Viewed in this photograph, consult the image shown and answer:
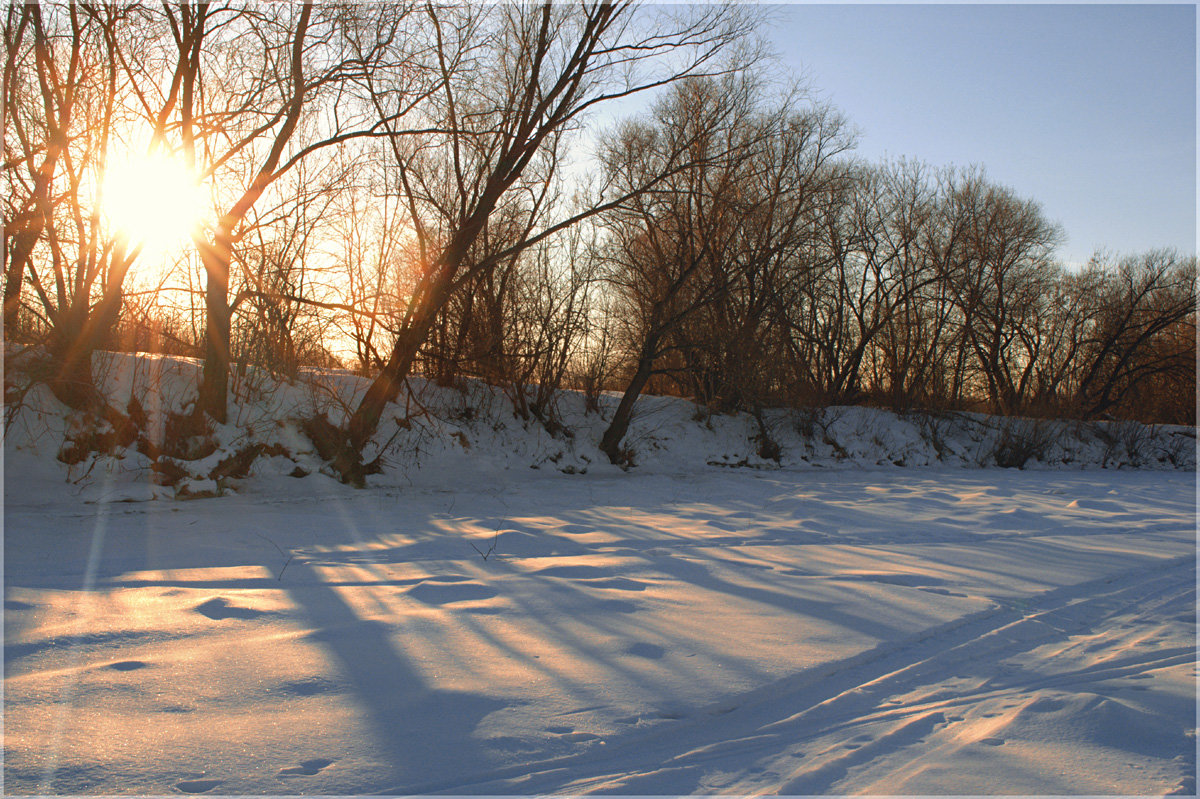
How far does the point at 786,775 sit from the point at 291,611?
9.67 feet

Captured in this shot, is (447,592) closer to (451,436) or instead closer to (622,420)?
(451,436)

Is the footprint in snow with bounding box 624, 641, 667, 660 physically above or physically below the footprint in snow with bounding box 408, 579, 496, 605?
below

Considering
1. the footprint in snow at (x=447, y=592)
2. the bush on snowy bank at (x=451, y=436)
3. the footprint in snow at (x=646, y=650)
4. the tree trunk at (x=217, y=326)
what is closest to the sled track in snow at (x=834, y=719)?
the footprint in snow at (x=646, y=650)

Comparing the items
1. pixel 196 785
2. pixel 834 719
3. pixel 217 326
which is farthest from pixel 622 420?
pixel 196 785

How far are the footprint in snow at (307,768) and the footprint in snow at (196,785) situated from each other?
20cm

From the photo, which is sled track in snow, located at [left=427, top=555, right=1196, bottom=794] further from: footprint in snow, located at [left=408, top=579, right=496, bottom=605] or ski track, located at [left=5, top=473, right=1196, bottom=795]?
footprint in snow, located at [left=408, top=579, right=496, bottom=605]

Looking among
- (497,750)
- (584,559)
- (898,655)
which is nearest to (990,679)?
(898,655)

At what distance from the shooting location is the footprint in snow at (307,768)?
2398 mm

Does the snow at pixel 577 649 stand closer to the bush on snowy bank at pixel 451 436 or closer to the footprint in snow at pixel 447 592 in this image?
the footprint in snow at pixel 447 592

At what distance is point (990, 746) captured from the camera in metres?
2.65

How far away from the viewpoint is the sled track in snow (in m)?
2.46

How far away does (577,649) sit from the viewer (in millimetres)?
3641

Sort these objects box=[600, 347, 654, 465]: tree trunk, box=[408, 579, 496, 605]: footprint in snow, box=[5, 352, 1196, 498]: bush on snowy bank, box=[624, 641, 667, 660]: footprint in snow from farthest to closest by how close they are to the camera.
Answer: box=[600, 347, 654, 465]: tree trunk
box=[5, 352, 1196, 498]: bush on snowy bank
box=[408, 579, 496, 605]: footprint in snow
box=[624, 641, 667, 660]: footprint in snow

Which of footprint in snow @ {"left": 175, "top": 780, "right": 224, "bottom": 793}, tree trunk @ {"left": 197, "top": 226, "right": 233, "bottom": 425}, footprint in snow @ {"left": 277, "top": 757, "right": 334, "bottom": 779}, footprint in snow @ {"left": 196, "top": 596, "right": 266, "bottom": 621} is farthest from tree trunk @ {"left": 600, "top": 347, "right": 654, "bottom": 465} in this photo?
footprint in snow @ {"left": 175, "top": 780, "right": 224, "bottom": 793}
